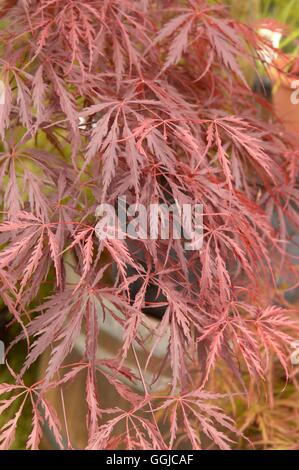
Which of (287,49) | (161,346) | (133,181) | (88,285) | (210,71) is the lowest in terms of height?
(161,346)

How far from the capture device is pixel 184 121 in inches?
26.9

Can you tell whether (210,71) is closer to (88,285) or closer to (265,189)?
(265,189)

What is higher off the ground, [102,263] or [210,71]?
[210,71]

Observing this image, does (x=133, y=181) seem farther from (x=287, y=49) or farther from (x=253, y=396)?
(x=287, y=49)

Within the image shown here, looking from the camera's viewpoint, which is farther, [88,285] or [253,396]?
[253,396]
